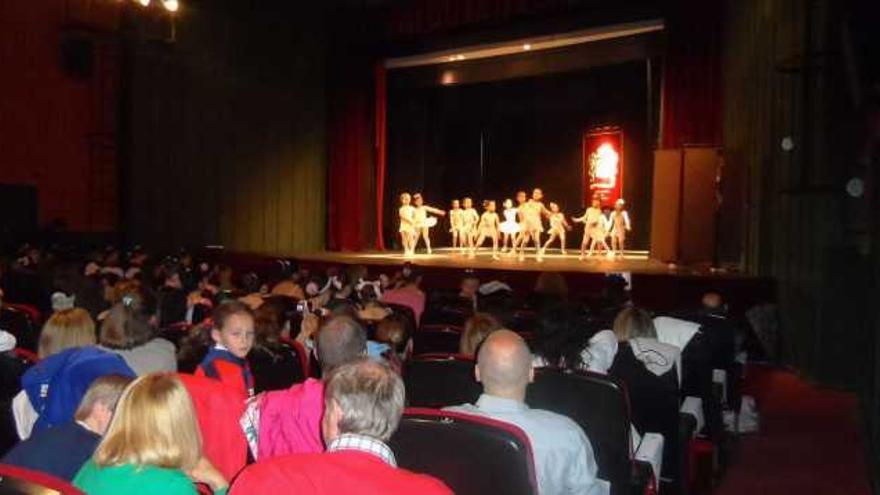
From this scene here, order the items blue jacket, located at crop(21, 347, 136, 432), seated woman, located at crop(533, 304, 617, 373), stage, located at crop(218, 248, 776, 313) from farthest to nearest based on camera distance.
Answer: stage, located at crop(218, 248, 776, 313) → seated woman, located at crop(533, 304, 617, 373) → blue jacket, located at crop(21, 347, 136, 432)

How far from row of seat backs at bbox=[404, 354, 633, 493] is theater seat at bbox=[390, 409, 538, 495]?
106cm

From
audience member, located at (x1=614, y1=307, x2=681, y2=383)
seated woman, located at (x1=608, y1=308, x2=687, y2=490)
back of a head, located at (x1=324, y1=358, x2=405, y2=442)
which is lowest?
seated woman, located at (x1=608, y1=308, x2=687, y2=490)

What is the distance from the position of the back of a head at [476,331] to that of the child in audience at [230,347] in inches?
38.8

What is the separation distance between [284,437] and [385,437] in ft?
3.02

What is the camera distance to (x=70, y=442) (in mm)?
2316

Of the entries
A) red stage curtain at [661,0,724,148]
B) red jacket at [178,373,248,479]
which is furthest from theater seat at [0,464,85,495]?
red stage curtain at [661,0,724,148]

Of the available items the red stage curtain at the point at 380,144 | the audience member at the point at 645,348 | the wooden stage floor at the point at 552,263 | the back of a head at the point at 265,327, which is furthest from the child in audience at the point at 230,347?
the red stage curtain at the point at 380,144

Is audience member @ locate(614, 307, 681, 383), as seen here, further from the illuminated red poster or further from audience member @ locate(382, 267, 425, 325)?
the illuminated red poster

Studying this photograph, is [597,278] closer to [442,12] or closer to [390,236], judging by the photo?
[442,12]

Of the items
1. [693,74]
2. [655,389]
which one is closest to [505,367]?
[655,389]

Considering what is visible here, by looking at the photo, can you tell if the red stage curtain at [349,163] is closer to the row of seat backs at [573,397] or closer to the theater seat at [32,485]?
the row of seat backs at [573,397]

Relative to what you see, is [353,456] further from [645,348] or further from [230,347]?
[645,348]

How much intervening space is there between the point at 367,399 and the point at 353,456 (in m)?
0.18

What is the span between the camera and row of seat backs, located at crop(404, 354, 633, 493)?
3.12 meters
